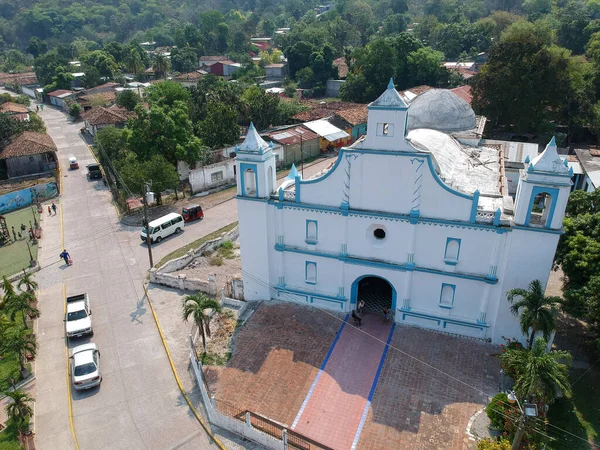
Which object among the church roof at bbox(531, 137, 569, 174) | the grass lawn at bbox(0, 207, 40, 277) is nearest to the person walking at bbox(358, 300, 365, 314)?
the church roof at bbox(531, 137, 569, 174)

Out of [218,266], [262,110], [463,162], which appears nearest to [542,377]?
[463,162]

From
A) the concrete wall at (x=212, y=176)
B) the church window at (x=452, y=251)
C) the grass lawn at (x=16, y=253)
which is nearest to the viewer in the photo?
the church window at (x=452, y=251)

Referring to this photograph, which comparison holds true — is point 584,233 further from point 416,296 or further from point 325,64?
point 325,64

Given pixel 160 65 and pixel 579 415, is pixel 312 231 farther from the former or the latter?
pixel 160 65

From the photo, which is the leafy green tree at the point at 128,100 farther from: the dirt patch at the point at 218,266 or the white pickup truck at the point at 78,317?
the white pickup truck at the point at 78,317

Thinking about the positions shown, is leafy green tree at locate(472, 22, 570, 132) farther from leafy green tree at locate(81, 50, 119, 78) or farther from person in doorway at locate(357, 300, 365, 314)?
leafy green tree at locate(81, 50, 119, 78)

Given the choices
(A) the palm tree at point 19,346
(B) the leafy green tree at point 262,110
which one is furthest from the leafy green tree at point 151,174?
(B) the leafy green tree at point 262,110
